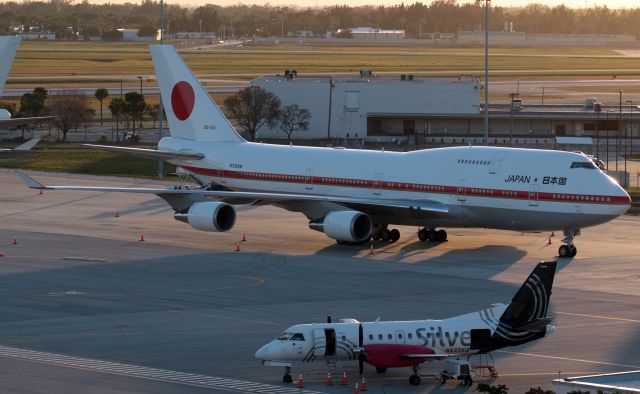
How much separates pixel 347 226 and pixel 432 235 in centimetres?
517

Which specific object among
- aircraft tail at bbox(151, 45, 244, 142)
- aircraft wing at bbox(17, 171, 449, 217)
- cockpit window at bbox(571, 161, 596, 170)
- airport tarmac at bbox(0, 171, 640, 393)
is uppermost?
aircraft tail at bbox(151, 45, 244, 142)

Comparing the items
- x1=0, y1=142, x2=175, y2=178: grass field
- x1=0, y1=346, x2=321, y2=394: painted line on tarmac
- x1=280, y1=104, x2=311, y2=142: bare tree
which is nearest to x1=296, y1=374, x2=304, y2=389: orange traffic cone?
x1=0, y1=346, x2=321, y2=394: painted line on tarmac

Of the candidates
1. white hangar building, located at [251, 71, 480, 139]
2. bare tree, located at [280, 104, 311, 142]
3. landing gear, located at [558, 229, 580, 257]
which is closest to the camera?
landing gear, located at [558, 229, 580, 257]

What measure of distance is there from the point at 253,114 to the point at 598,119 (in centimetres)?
2980

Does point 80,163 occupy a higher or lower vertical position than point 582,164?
lower

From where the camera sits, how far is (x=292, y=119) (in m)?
110

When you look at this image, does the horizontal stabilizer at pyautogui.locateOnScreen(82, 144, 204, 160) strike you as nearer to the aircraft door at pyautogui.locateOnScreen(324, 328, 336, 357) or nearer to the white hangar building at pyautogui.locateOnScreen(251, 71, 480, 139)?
the aircraft door at pyautogui.locateOnScreen(324, 328, 336, 357)

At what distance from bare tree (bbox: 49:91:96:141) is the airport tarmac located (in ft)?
162

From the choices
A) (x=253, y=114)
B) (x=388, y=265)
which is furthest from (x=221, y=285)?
(x=253, y=114)

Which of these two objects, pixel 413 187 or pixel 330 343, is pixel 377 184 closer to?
pixel 413 187

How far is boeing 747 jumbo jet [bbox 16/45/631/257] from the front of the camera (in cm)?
4841

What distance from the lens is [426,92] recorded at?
112750 millimetres

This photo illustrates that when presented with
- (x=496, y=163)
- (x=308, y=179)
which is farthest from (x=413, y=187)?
(x=308, y=179)

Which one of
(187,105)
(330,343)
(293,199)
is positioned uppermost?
(187,105)
